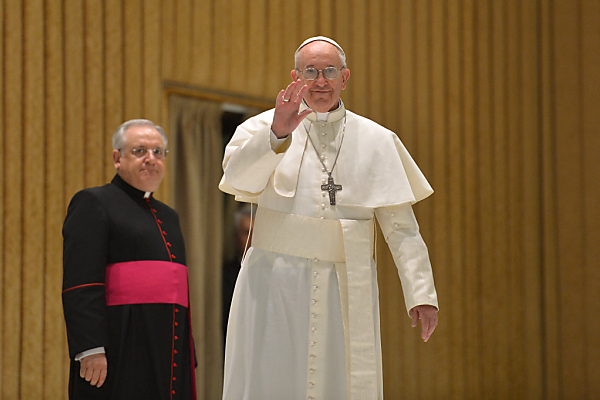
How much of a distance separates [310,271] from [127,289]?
0.85 m

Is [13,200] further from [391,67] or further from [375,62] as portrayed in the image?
[391,67]

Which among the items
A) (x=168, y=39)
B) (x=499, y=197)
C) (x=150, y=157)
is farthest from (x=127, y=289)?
(x=499, y=197)

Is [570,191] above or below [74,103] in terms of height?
below

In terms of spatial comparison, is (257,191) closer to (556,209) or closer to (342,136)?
(342,136)

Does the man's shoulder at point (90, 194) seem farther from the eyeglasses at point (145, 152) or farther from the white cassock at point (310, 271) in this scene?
the white cassock at point (310, 271)

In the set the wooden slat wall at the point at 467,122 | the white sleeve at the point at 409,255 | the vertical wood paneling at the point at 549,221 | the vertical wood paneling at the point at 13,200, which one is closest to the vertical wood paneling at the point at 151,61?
the wooden slat wall at the point at 467,122

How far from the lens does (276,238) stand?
2586mm

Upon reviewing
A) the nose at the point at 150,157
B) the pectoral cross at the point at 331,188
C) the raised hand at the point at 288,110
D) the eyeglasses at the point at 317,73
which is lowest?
the pectoral cross at the point at 331,188

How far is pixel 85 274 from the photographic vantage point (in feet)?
9.43

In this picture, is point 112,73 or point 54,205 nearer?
point 54,205

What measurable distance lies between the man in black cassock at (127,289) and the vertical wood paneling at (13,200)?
1527mm

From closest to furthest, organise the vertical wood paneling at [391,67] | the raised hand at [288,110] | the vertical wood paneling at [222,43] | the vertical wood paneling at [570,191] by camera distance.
→ the raised hand at [288,110]
the vertical wood paneling at [222,43]
the vertical wood paneling at [391,67]
the vertical wood paneling at [570,191]

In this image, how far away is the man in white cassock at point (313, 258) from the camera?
2490 millimetres

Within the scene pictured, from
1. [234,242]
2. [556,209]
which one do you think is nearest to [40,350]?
[234,242]
